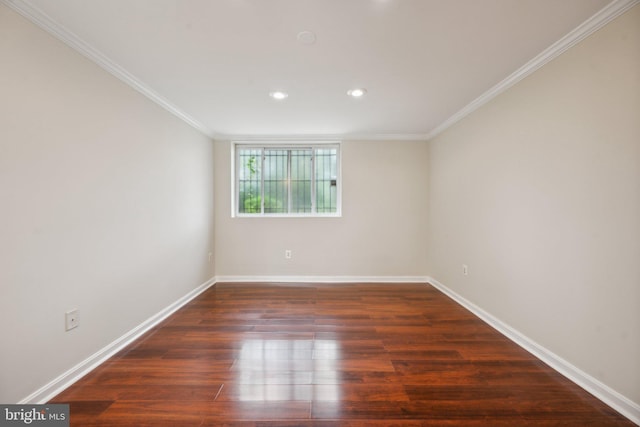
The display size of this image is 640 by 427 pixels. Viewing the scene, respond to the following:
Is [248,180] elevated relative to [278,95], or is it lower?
lower

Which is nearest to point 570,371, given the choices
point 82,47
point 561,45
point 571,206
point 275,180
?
point 571,206

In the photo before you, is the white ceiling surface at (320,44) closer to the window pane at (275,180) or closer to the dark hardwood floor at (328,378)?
the window pane at (275,180)

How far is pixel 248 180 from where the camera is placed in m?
4.41

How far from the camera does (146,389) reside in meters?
1.73

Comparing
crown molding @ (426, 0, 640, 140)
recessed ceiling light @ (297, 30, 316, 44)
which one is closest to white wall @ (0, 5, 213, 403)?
recessed ceiling light @ (297, 30, 316, 44)

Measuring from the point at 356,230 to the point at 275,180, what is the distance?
1.56 m

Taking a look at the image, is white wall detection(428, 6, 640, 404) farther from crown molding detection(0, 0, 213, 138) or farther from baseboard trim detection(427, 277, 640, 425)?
crown molding detection(0, 0, 213, 138)

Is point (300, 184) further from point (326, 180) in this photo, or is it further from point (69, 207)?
point (69, 207)

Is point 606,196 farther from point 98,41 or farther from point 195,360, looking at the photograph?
point 98,41

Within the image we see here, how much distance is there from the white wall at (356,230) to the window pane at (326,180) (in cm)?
22

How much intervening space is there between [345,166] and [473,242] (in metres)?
2.09

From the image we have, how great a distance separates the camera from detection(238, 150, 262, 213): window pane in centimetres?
439

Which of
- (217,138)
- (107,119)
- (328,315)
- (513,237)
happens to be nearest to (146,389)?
(328,315)

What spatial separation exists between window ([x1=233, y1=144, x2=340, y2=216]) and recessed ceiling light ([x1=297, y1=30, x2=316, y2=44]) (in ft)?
8.20
